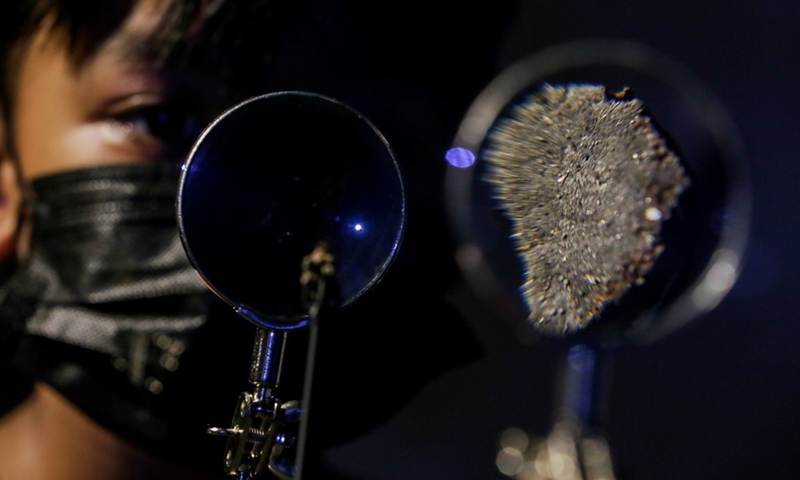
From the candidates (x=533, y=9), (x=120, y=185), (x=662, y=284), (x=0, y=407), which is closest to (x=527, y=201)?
(x=662, y=284)

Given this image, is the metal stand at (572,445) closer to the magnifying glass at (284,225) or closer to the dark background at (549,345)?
the dark background at (549,345)

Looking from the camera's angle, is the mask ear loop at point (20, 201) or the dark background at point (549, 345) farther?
the dark background at point (549, 345)

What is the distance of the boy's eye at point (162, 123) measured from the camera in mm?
1027

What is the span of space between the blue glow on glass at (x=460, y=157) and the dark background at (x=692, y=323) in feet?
0.25

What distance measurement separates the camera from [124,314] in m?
0.96

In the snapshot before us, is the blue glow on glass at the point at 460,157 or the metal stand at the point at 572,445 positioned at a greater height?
the blue glow on glass at the point at 460,157

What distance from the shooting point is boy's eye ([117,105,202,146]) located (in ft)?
3.37

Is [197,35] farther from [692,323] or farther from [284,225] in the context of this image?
[692,323]

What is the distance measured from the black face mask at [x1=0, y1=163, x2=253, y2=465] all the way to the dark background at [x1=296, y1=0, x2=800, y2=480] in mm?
329

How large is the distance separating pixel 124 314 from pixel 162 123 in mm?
246

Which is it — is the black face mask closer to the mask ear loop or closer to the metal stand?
the mask ear loop

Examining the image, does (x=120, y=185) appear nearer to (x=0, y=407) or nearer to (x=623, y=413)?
(x=0, y=407)

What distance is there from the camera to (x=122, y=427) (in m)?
0.97

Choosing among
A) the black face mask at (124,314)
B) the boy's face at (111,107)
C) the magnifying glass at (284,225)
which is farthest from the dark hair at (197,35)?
the magnifying glass at (284,225)
